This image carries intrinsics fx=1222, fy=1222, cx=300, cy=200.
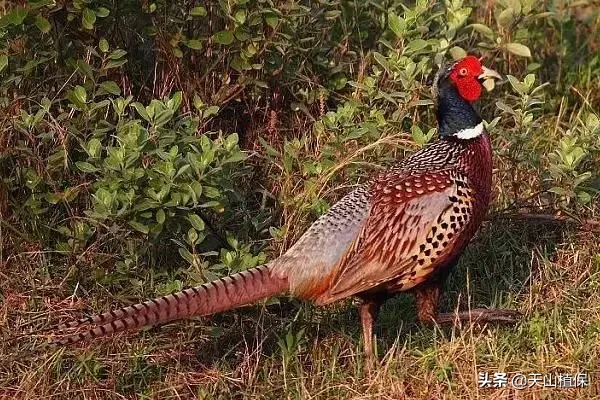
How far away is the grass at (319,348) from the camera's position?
4.05 metres

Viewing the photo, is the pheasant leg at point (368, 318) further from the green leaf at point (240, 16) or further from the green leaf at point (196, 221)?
the green leaf at point (240, 16)

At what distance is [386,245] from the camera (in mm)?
4074

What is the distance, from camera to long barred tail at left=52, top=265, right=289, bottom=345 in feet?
12.2

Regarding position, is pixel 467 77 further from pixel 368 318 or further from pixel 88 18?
pixel 88 18

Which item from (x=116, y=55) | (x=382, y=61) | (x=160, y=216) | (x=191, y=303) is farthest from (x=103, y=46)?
(x=191, y=303)

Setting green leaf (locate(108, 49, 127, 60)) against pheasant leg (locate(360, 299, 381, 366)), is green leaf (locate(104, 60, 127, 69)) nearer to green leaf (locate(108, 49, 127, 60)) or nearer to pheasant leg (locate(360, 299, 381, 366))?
Result: green leaf (locate(108, 49, 127, 60))

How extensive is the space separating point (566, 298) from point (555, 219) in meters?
0.44

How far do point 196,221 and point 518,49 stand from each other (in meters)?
1.88

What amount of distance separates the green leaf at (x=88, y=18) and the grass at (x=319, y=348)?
0.88 meters

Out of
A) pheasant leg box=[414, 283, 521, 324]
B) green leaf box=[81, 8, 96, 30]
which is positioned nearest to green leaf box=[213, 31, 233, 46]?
green leaf box=[81, 8, 96, 30]

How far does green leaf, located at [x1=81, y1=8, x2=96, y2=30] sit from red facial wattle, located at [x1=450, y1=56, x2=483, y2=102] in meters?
1.35

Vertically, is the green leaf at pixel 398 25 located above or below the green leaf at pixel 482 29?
above

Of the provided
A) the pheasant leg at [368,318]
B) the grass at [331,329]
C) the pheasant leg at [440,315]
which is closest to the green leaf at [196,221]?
the grass at [331,329]

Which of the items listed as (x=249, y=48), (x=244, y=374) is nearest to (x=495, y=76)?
(x=249, y=48)
